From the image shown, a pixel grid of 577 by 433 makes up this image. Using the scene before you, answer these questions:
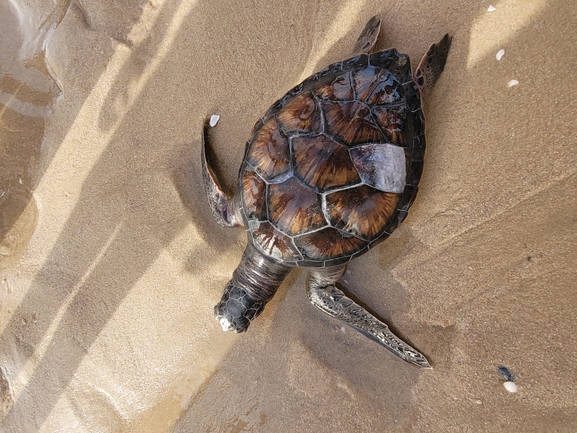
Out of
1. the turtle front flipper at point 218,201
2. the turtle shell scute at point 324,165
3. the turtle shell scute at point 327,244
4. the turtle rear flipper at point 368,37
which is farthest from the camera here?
the turtle front flipper at point 218,201

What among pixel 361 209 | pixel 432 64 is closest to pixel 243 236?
pixel 361 209

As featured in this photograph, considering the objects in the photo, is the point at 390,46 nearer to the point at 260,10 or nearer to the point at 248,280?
the point at 260,10

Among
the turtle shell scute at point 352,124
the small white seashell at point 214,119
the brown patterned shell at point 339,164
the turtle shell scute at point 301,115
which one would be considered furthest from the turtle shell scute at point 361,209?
the small white seashell at point 214,119

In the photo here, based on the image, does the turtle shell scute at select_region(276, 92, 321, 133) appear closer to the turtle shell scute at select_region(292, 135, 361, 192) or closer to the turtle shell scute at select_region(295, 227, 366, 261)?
the turtle shell scute at select_region(292, 135, 361, 192)

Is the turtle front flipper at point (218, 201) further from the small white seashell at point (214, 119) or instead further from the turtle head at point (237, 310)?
the turtle head at point (237, 310)

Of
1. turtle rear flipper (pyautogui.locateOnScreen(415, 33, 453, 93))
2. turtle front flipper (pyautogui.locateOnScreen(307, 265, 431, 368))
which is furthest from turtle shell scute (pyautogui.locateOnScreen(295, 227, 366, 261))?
turtle rear flipper (pyautogui.locateOnScreen(415, 33, 453, 93))

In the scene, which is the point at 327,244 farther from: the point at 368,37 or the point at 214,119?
the point at 368,37

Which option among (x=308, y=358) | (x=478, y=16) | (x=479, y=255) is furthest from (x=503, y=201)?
(x=308, y=358)
